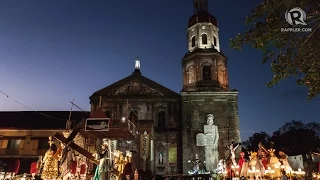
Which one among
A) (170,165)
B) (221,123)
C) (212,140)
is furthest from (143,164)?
(221,123)

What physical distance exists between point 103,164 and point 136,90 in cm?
2193

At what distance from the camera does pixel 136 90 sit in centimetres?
3347

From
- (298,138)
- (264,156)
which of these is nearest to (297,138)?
(298,138)

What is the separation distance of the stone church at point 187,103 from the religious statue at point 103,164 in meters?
17.6

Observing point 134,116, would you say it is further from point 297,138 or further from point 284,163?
point 297,138

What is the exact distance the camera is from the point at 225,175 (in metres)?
16.5

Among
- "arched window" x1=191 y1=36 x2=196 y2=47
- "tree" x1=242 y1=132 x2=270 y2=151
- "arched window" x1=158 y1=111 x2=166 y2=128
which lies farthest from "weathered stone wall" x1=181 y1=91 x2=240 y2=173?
"tree" x1=242 y1=132 x2=270 y2=151

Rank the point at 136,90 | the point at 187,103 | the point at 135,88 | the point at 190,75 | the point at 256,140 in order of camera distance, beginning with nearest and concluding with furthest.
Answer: the point at 187,103, the point at 190,75, the point at 136,90, the point at 135,88, the point at 256,140

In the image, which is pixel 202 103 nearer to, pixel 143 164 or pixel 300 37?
pixel 143 164

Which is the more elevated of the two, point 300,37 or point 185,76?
point 185,76

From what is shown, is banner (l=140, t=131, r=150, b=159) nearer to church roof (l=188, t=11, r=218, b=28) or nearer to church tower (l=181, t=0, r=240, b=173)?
church tower (l=181, t=0, r=240, b=173)

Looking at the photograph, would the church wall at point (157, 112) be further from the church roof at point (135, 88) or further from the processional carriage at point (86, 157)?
the processional carriage at point (86, 157)

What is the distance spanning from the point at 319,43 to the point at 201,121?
2346 cm

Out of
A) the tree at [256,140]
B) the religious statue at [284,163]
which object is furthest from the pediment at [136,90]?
the tree at [256,140]
